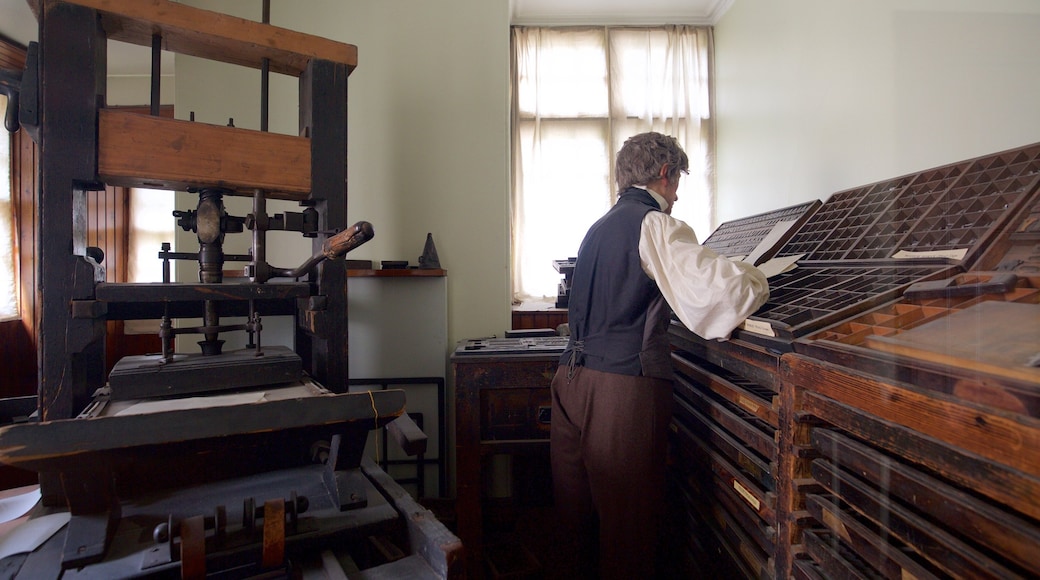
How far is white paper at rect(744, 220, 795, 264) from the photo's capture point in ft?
6.09

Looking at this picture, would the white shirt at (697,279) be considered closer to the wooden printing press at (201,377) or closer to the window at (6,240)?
the wooden printing press at (201,377)

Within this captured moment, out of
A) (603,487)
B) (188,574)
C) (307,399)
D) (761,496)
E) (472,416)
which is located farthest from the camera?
(472,416)

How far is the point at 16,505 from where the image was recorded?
117 cm

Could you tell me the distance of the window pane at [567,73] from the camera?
3463 mm

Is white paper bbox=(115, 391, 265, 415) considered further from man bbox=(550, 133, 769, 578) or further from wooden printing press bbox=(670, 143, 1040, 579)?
wooden printing press bbox=(670, 143, 1040, 579)

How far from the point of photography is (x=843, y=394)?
36.9 inches

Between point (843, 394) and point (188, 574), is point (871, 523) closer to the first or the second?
point (843, 394)

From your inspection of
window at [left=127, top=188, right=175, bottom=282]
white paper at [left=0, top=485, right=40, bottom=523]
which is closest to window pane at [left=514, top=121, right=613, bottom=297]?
white paper at [left=0, top=485, right=40, bottom=523]

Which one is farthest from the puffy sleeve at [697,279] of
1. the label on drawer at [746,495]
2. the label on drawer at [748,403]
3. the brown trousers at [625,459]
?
the label on drawer at [746,495]

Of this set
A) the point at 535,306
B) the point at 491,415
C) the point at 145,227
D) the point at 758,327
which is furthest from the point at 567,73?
the point at 145,227

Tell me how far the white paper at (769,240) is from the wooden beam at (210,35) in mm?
1512

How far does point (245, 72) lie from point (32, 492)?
206 centimetres

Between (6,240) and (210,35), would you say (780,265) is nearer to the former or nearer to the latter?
(210,35)

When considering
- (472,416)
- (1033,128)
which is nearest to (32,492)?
(472,416)
